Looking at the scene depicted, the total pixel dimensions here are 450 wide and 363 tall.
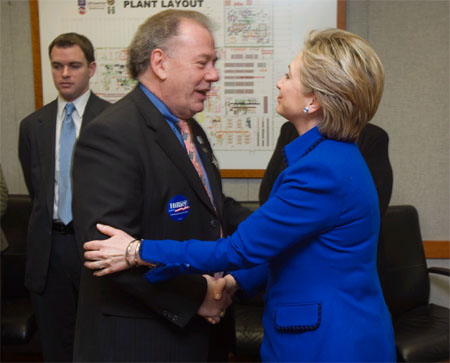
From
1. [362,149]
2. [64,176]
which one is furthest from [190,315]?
[64,176]

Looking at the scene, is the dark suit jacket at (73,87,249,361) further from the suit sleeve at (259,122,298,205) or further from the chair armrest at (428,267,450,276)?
the chair armrest at (428,267,450,276)

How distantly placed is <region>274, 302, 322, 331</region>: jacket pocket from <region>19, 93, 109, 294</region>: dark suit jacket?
5.58ft

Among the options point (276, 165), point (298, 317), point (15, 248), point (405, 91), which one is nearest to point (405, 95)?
point (405, 91)

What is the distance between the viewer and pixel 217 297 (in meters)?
1.53

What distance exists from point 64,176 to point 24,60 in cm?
121

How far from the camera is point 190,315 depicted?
4.72 ft

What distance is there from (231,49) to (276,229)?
2260mm

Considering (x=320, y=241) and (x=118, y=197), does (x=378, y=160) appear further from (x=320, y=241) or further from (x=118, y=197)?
(x=118, y=197)

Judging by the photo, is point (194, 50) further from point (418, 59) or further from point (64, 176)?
point (418, 59)

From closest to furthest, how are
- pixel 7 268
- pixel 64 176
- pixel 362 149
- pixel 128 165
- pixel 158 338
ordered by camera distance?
pixel 128 165
pixel 158 338
pixel 362 149
pixel 64 176
pixel 7 268

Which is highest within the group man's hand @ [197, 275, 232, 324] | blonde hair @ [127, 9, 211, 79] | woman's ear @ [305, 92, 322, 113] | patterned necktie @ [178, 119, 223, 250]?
blonde hair @ [127, 9, 211, 79]

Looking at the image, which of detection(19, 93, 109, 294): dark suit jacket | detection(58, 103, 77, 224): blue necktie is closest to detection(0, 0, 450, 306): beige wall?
detection(19, 93, 109, 294): dark suit jacket

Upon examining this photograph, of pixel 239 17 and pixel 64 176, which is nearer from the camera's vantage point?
pixel 64 176

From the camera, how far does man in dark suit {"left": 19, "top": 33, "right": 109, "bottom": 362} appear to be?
2607 mm
